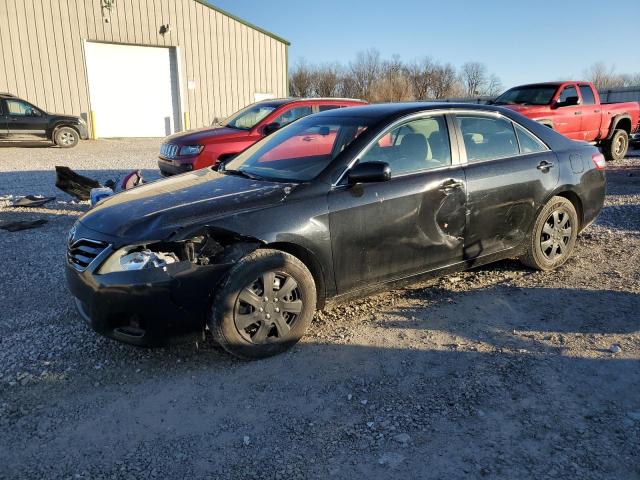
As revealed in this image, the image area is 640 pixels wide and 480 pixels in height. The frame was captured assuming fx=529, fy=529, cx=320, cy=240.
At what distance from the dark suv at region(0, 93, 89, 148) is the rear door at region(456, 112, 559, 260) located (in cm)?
1651

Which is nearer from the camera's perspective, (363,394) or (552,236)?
(363,394)

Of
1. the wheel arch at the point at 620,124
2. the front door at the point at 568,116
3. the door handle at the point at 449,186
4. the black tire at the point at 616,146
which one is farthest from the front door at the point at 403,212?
the black tire at the point at 616,146

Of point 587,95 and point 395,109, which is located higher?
point 587,95

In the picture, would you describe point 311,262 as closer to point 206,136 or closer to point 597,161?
point 597,161

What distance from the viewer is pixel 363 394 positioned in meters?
3.19

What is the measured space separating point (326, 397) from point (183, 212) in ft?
4.94

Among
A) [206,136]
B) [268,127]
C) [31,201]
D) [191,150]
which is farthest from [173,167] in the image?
[31,201]

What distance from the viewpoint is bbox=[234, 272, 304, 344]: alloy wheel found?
347 centimetres

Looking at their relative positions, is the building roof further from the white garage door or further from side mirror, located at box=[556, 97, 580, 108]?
side mirror, located at box=[556, 97, 580, 108]

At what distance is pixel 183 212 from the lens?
3504mm

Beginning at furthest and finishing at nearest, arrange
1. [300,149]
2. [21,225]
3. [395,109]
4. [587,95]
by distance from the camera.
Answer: [587,95]
[21,225]
[300,149]
[395,109]

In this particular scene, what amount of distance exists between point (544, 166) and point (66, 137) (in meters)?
16.9

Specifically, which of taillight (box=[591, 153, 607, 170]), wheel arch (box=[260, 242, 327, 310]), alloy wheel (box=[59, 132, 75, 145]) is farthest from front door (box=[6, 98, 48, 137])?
taillight (box=[591, 153, 607, 170])

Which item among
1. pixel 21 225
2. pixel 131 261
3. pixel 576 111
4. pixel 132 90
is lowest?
pixel 21 225
